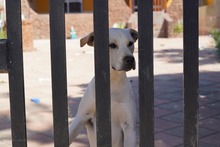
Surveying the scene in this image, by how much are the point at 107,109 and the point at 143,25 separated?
0.39 m

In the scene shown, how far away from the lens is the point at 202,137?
4289 mm

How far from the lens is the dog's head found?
3.13m

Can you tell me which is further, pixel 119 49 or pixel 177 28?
pixel 177 28

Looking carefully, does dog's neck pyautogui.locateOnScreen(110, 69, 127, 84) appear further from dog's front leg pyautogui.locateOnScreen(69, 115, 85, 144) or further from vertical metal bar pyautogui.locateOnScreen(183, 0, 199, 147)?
vertical metal bar pyautogui.locateOnScreen(183, 0, 199, 147)

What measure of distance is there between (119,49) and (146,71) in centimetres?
138

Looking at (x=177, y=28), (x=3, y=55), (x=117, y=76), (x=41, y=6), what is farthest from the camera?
(x=41, y=6)

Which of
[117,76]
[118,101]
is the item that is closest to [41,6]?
[117,76]

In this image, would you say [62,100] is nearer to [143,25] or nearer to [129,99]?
[143,25]

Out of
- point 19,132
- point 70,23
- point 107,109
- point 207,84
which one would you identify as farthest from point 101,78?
point 70,23

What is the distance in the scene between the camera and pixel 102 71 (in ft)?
6.01

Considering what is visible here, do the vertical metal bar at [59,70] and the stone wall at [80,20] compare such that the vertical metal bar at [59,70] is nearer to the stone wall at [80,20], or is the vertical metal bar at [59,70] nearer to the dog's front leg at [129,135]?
the dog's front leg at [129,135]

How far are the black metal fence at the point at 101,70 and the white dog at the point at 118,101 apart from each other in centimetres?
124

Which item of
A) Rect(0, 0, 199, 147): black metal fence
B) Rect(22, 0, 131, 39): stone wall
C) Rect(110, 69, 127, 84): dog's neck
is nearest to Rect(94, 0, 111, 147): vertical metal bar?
Rect(0, 0, 199, 147): black metal fence

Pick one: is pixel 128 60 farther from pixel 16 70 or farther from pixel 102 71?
pixel 16 70
